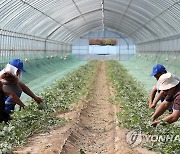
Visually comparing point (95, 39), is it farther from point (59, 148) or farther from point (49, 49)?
point (59, 148)

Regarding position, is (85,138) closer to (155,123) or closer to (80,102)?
(155,123)

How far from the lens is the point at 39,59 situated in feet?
89.1

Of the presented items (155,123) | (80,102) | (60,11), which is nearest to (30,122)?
(155,123)

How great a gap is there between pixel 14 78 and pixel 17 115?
1.26 meters

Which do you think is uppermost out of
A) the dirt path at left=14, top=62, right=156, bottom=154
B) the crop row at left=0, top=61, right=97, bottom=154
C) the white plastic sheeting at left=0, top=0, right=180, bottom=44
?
the white plastic sheeting at left=0, top=0, right=180, bottom=44

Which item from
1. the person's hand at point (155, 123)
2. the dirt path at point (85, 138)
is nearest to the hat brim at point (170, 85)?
the person's hand at point (155, 123)

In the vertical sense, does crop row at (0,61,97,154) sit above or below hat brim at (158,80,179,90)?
below

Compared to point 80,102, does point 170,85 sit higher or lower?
higher

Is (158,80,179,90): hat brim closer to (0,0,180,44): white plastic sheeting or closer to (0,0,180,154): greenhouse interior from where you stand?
(0,0,180,154): greenhouse interior

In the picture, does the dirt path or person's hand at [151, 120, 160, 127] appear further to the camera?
person's hand at [151, 120, 160, 127]

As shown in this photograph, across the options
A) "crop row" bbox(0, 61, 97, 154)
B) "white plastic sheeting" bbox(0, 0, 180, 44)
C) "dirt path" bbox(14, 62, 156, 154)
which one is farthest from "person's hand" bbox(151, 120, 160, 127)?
"white plastic sheeting" bbox(0, 0, 180, 44)

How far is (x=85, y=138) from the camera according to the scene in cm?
792

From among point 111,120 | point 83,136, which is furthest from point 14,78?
point 111,120

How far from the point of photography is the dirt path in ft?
20.6
